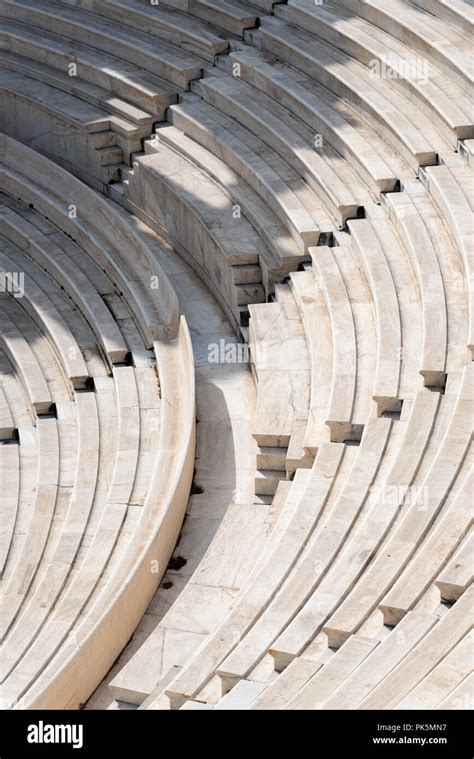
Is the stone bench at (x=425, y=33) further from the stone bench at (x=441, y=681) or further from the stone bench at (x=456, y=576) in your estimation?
the stone bench at (x=441, y=681)

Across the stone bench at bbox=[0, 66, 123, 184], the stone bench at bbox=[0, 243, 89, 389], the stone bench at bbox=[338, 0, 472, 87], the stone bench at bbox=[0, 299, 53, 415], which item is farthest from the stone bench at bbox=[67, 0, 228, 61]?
the stone bench at bbox=[0, 299, 53, 415]

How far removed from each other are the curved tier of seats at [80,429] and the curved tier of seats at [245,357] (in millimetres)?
44

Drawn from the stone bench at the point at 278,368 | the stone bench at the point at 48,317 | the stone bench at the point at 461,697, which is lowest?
the stone bench at the point at 461,697

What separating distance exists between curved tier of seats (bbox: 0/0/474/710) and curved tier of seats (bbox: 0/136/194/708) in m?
0.04

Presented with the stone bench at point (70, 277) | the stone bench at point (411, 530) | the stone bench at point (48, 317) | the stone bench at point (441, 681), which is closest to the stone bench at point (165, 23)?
the stone bench at point (70, 277)

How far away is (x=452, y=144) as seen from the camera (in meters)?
20.4

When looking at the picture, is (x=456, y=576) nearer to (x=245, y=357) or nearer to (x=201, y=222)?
(x=245, y=357)

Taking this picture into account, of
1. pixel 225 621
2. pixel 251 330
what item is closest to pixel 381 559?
pixel 225 621

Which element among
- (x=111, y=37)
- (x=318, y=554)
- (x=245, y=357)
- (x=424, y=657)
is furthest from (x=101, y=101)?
(x=424, y=657)

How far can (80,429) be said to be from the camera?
1952cm

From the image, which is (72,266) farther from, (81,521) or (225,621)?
(225,621)

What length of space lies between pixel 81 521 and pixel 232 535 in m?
1.96

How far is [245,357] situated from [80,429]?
254 cm

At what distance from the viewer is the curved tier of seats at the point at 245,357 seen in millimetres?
14289
